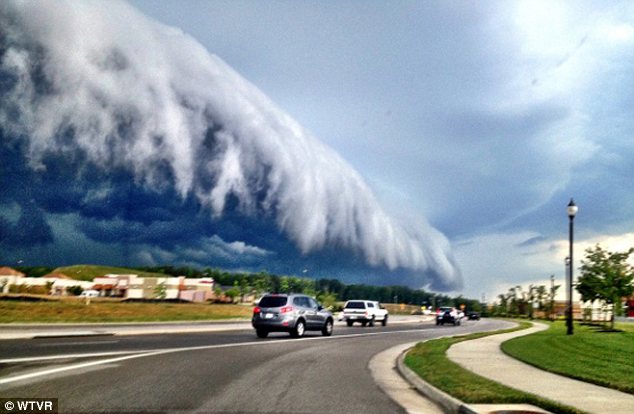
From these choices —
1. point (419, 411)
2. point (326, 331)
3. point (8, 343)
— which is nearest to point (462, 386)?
point (419, 411)

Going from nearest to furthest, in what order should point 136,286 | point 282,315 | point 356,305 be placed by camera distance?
1. point 282,315
2. point 356,305
3. point 136,286

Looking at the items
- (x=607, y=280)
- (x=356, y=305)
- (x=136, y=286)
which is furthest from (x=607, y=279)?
(x=136, y=286)

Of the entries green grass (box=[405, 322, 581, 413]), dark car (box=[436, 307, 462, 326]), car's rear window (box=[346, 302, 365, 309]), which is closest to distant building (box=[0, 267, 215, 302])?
dark car (box=[436, 307, 462, 326])

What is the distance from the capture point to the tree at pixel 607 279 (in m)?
43.1

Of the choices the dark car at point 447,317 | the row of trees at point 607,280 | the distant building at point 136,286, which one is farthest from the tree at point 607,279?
the distant building at point 136,286

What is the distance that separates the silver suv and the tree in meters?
23.0

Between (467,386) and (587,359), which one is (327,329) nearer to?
(587,359)

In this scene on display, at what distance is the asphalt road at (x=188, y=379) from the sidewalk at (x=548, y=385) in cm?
278

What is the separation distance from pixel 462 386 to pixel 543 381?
253 cm

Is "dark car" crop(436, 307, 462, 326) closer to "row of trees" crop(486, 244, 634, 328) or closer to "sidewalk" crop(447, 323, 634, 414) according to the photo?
"row of trees" crop(486, 244, 634, 328)

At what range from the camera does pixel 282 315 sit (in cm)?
A: 2931

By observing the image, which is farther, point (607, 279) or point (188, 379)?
point (607, 279)

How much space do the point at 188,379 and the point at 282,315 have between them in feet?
54.5

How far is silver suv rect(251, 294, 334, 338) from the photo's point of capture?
29344mm
